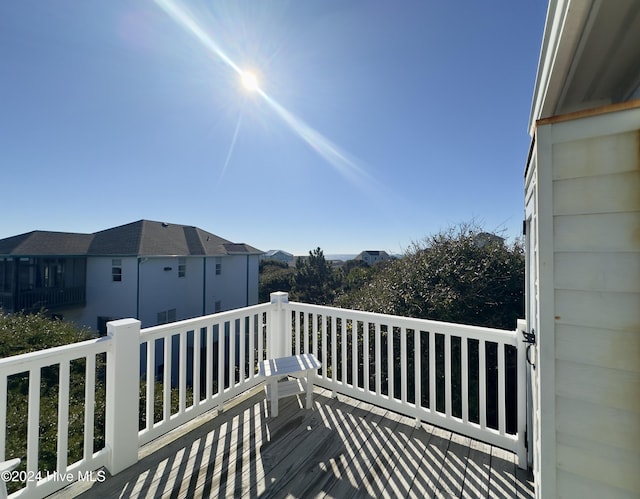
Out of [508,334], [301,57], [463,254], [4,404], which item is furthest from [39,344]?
[463,254]

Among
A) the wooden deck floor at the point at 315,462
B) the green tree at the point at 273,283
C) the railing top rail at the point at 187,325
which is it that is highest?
the railing top rail at the point at 187,325

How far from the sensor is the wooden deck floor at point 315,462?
1.86 meters

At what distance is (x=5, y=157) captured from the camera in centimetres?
838

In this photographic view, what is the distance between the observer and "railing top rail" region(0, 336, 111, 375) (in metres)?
1.58

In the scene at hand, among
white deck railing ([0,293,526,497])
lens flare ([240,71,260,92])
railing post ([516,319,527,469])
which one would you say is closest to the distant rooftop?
lens flare ([240,71,260,92])

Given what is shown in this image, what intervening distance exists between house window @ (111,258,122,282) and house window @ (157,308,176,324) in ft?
7.26

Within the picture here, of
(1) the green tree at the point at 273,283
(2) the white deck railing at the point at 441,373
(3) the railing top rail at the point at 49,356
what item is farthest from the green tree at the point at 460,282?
(1) the green tree at the point at 273,283

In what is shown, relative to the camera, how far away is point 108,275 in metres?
11.7

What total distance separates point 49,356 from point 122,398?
59 cm

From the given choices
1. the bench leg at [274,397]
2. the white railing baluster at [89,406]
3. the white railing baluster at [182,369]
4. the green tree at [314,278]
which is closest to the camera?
the white railing baluster at [89,406]

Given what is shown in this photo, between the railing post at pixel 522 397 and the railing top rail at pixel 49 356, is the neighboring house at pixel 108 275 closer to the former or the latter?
the railing top rail at pixel 49 356

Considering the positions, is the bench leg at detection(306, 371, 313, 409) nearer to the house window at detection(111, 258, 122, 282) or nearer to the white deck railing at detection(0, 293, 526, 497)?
the white deck railing at detection(0, 293, 526, 497)

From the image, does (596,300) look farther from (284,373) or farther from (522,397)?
(284,373)

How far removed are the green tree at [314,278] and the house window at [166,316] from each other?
20.4ft
